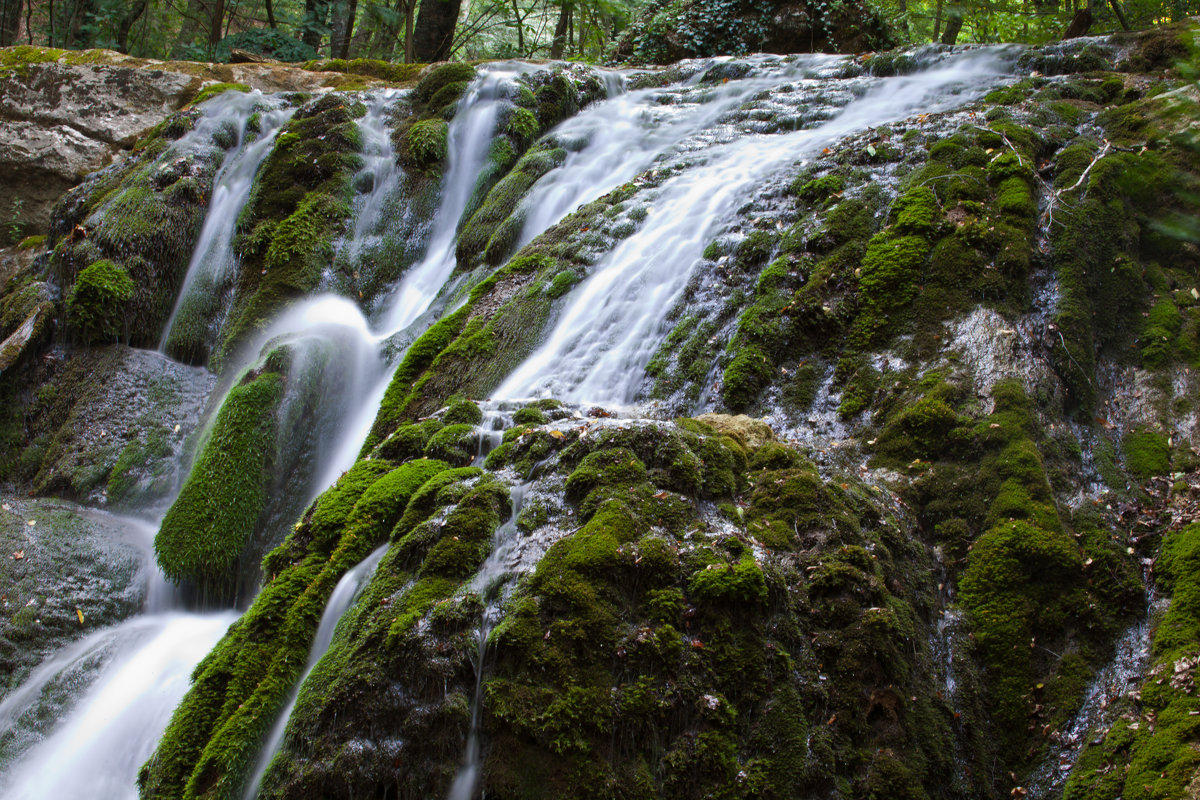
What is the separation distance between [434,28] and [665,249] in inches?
Answer: 426

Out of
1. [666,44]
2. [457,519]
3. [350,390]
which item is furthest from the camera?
[666,44]

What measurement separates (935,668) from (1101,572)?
3.78 ft

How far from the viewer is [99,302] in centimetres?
856

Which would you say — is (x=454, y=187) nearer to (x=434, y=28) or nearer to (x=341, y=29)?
(x=434, y=28)

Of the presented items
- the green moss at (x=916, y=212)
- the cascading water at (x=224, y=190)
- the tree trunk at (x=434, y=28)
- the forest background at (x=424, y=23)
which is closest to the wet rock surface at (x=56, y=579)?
the cascading water at (x=224, y=190)

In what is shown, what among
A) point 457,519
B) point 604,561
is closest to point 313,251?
point 457,519

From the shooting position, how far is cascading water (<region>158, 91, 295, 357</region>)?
9.13 m

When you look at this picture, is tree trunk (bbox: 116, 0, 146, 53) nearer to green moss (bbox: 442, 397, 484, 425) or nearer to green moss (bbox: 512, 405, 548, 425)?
green moss (bbox: 442, 397, 484, 425)

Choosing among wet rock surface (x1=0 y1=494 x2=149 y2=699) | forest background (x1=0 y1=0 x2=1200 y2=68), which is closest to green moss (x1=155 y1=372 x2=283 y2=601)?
wet rock surface (x1=0 y1=494 x2=149 y2=699)

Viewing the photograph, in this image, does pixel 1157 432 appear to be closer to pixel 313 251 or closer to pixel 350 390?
pixel 350 390

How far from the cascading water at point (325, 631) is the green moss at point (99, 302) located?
6.28 metres

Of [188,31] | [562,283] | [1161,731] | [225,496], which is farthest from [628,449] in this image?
[188,31]

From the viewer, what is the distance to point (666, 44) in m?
15.1

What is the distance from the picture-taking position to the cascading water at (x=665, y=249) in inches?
255
